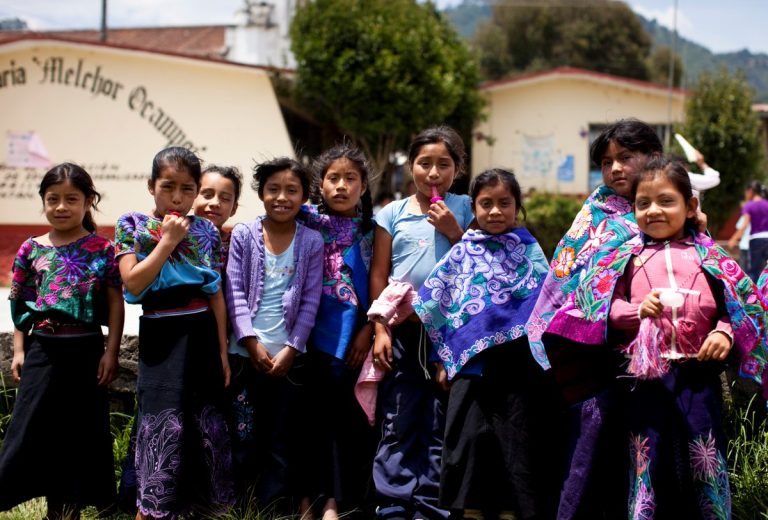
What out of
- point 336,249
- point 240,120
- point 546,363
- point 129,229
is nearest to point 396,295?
point 336,249

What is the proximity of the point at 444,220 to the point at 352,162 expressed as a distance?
0.52m

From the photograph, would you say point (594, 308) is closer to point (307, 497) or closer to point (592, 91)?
point (307, 497)

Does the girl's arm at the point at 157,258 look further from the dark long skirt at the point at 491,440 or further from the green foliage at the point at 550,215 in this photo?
the green foliage at the point at 550,215

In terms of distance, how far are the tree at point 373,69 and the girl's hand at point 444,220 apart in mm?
9833

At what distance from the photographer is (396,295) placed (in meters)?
3.09

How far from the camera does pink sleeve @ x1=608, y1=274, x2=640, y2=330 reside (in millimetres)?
2635

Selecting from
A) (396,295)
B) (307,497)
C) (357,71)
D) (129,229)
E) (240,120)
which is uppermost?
(357,71)

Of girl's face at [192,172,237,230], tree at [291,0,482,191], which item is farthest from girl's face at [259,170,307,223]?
tree at [291,0,482,191]

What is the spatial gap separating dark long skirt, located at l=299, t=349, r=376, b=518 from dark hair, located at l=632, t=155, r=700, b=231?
1433 mm

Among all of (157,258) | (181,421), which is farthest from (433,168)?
(181,421)

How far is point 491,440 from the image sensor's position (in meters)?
2.92

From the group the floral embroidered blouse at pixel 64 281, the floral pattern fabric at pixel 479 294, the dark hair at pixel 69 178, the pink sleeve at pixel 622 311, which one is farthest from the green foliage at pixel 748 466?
the dark hair at pixel 69 178

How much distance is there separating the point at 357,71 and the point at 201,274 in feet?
33.6

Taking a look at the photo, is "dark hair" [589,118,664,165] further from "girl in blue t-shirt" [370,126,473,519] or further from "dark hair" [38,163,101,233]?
"dark hair" [38,163,101,233]
